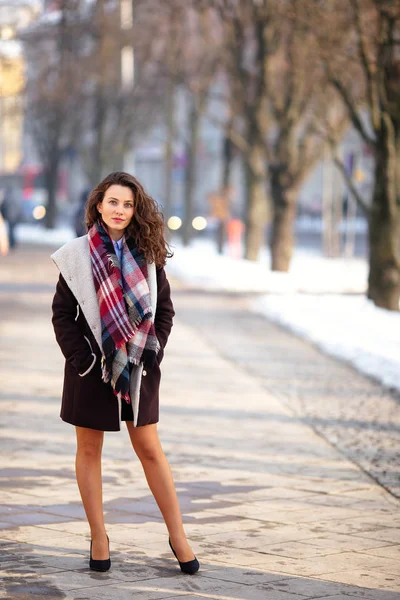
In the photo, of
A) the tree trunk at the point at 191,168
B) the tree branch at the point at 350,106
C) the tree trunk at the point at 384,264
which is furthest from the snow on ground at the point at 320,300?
the tree trunk at the point at 191,168

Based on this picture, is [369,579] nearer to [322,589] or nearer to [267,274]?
[322,589]

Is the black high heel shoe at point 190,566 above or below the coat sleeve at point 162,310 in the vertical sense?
below

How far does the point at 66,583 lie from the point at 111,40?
38.1m

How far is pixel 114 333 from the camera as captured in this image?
5414 millimetres

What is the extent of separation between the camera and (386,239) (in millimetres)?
19828

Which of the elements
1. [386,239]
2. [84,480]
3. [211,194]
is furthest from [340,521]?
[211,194]

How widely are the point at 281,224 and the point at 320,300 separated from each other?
24.1 feet

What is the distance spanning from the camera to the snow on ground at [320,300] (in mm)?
14031

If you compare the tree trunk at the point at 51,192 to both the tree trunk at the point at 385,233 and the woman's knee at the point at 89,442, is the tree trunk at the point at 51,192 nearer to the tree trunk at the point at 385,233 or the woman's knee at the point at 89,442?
the tree trunk at the point at 385,233

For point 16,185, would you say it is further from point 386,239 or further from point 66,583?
point 66,583

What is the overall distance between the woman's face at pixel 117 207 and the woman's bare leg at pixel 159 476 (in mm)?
789

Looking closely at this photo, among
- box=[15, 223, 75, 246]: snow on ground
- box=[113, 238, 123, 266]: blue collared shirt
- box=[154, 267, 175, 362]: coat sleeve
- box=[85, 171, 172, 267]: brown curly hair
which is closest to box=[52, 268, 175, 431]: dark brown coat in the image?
box=[154, 267, 175, 362]: coat sleeve

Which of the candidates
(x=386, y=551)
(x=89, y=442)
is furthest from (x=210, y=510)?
(x=89, y=442)

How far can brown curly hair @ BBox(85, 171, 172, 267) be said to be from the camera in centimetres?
555
